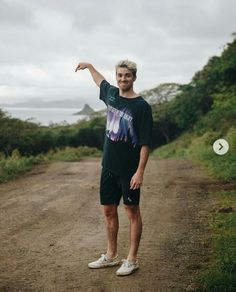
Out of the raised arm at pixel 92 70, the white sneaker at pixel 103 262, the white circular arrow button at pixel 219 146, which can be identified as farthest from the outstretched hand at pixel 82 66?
Result: the white circular arrow button at pixel 219 146

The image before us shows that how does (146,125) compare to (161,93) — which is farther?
(161,93)

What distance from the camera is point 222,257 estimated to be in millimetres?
5496

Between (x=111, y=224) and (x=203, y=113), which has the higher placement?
(x=203, y=113)

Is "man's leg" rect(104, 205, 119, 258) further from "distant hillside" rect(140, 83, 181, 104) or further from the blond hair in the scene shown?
"distant hillside" rect(140, 83, 181, 104)

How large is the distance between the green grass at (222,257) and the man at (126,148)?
86 centimetres

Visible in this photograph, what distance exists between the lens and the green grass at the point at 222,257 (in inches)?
187

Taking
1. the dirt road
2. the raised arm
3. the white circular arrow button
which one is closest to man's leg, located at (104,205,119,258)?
the dirt road

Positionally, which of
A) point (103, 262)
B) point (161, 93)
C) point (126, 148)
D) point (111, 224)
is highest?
point (161, 93)

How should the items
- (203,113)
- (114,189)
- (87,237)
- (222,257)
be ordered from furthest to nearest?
(203,113) → (87,237) → (222,257) → (114,189)

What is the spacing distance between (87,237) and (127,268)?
1.74m

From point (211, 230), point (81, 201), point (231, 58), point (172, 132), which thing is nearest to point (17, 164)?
point (81, 201)

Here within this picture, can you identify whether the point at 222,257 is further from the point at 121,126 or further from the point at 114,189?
the point at 121,126

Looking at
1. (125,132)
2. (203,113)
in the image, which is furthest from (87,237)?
(203,113)

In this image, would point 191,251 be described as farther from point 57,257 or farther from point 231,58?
point 231,58
